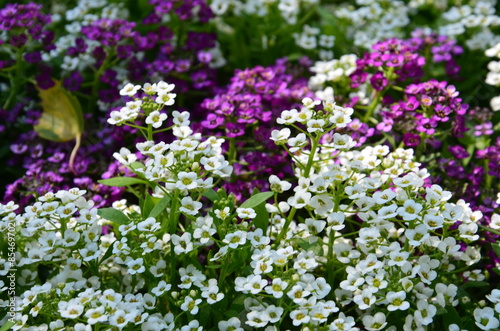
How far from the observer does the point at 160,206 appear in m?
2.02

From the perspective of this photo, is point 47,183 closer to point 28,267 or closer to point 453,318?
point 28,267

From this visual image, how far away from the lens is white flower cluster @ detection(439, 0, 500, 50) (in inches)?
132

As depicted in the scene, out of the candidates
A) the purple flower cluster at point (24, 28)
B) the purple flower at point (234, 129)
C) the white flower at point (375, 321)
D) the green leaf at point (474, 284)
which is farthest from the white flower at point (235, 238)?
the purple flower cluster at point (24, 28)

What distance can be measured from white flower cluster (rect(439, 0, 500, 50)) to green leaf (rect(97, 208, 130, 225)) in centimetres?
221

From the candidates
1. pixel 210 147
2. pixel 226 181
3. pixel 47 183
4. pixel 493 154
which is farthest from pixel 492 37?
pixel 47 183

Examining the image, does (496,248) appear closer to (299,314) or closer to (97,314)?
(299,314)

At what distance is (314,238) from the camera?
2.07m

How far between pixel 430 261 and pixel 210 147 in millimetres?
830

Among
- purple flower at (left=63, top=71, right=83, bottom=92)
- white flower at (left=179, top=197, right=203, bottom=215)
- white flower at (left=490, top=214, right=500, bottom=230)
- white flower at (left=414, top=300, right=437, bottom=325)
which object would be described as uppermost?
white flower at (left=179, top=197, right=203, bottom=215)

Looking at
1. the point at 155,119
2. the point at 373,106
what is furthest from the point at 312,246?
the point at 373,106

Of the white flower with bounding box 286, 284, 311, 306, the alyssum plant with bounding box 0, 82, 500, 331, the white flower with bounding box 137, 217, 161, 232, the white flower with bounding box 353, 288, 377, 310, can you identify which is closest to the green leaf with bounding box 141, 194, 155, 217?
the alyssum plant with bounding box 0, 82, 500, 331

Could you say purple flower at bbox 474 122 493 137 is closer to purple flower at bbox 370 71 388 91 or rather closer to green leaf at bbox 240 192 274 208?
purple flower at bbox 370 71 388 91

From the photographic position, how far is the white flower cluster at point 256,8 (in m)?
3.41

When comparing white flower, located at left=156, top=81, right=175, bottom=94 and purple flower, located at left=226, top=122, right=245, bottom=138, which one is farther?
purple flower, located at left=226, top=122, right=245, bottom=138
